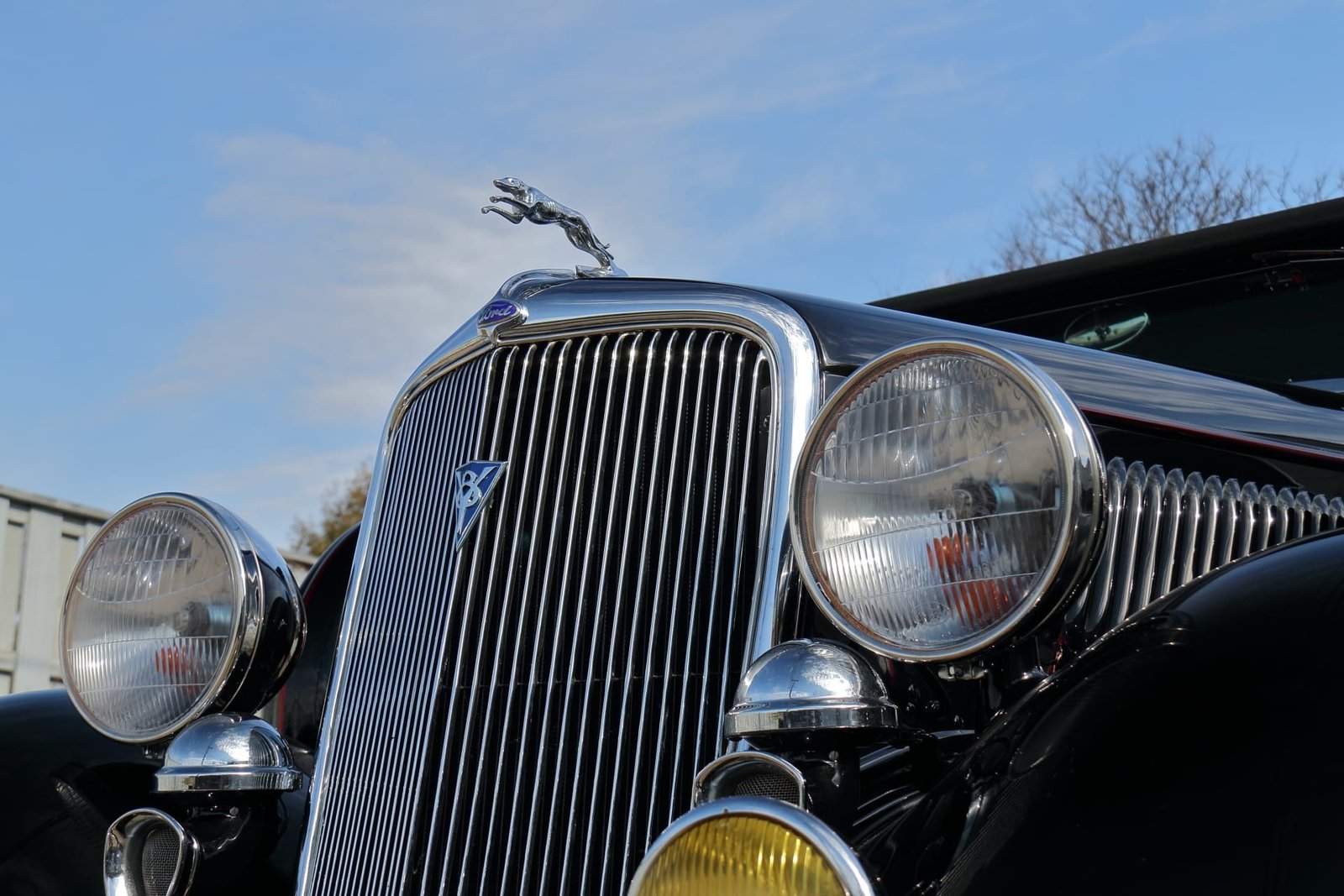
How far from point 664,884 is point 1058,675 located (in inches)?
→ 17.6

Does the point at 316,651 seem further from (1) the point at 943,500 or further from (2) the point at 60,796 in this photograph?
(1) the point at 943,500

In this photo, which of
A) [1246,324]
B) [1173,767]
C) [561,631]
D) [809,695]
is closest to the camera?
[1173,767]

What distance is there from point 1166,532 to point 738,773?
2.30ft

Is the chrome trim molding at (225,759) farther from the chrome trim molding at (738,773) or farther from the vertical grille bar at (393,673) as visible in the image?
the chrome trim molding at (738,773)

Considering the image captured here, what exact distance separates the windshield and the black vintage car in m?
0.49

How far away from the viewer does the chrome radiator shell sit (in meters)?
1.88

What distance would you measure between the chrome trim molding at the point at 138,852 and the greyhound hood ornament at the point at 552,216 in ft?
3.51

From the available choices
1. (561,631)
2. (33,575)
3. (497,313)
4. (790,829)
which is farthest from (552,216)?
(33,575)

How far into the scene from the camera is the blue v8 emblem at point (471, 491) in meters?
Answer: 2.17

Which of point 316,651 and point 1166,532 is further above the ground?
point 1166,532

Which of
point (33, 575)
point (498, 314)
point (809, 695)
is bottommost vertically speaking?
point (809, 695)

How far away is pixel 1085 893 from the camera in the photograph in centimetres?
122

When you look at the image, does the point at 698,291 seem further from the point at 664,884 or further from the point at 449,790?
the point at 664,884

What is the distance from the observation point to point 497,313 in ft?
7.56
